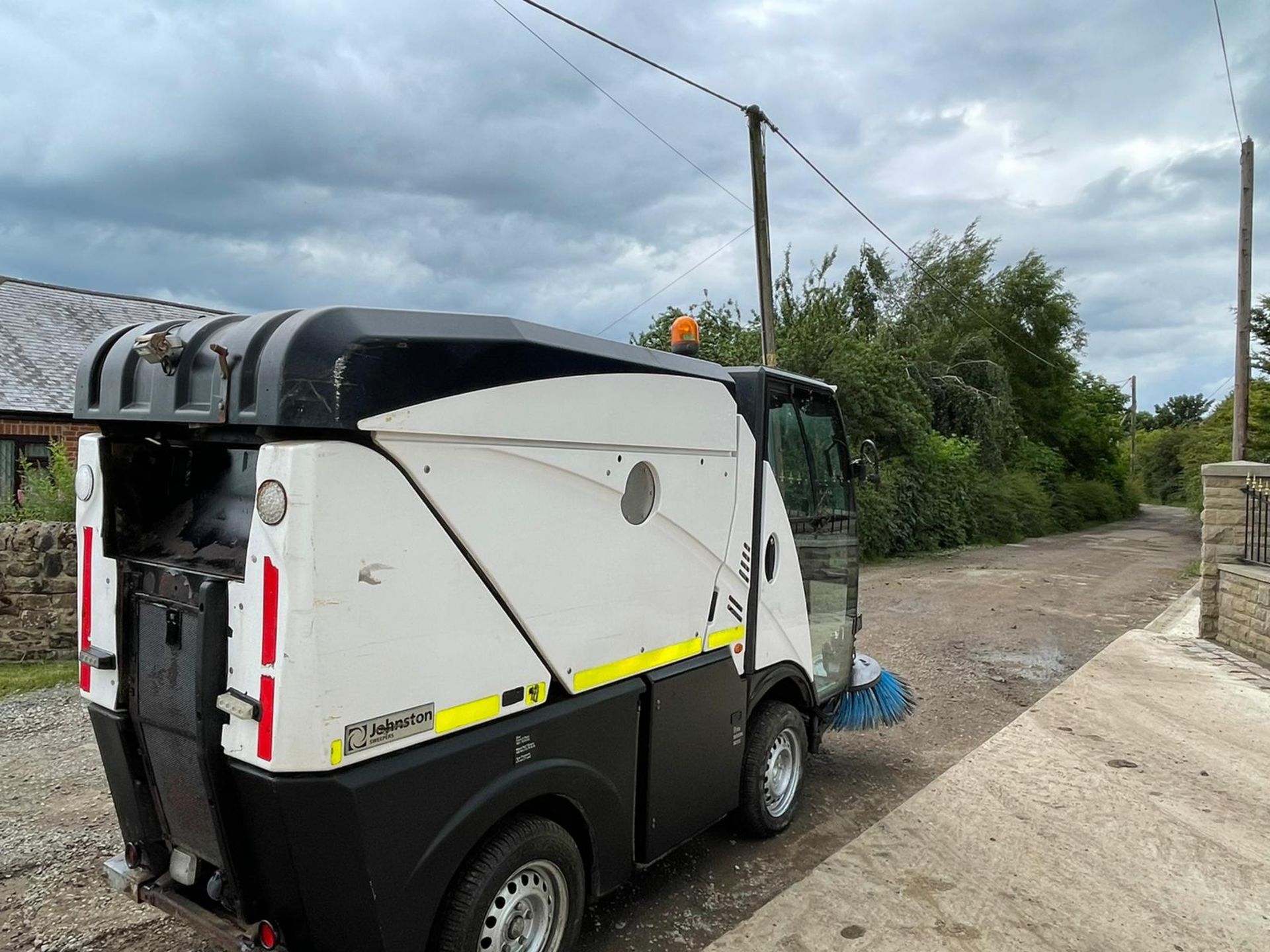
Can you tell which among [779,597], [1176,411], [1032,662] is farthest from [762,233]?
[1176,411]

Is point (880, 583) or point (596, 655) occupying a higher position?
point (596, 655)

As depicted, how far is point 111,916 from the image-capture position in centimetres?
348

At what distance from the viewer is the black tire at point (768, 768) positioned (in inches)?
164

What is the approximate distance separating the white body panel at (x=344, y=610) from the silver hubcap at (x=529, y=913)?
2.22ft

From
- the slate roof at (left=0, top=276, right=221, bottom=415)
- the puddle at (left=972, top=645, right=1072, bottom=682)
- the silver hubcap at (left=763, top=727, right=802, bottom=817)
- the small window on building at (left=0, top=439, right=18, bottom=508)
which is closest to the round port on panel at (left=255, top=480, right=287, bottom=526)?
the silver hubcap at (left=763, top=727, right=802, bottom=817)

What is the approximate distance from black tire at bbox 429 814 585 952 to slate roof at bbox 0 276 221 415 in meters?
11.9

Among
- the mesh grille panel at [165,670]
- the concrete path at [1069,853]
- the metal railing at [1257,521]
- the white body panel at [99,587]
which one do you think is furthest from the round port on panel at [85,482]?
the metal railing at [1257,521]

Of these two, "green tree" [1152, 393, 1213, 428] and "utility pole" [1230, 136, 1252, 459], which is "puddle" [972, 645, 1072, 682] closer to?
"utility pole" [1230, 136, 1252, 459]

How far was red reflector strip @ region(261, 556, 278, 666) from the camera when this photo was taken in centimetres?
221

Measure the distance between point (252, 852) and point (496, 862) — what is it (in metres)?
0.72

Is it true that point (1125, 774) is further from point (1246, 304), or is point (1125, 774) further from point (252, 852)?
point (1246, 304)

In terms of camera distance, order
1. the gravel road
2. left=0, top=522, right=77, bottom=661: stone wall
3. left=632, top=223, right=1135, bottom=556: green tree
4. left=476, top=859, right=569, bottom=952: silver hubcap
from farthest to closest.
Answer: left=632, top=223, right=1135, bottom=556: green tree → left=0, top=522, right=77, bottom=661: stone wall → the gravel road → left=476, top=859, right=569, bottom=952: silver hubcap

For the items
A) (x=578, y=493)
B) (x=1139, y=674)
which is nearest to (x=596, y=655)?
(x=578, y=493)

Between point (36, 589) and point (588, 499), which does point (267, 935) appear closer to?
point (588, 499)
